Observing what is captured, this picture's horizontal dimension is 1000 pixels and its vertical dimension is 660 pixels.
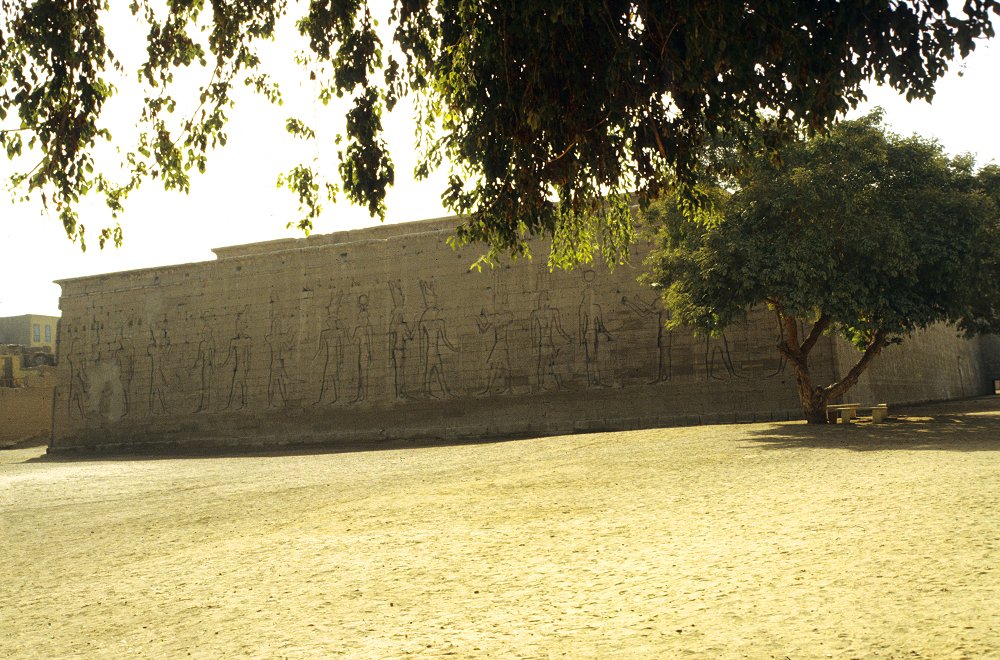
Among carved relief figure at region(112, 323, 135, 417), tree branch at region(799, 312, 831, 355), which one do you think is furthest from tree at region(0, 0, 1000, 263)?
carved relief figure at region(112, 323, 135, 417)

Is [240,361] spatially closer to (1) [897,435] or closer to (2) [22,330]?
(1) [897,435]

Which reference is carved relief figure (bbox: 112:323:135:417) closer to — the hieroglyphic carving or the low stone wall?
the low stone wall

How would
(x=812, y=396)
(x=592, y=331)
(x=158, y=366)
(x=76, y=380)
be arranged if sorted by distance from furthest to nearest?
(x=76, y=380)
(x=158, y=366)
(x=592, y=331)
(x=812, y=396)

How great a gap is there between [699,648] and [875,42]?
10.8 ft

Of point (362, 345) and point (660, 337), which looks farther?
point (362, 345)

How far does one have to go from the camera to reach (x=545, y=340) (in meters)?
24.1

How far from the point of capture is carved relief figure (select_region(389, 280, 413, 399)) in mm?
25797

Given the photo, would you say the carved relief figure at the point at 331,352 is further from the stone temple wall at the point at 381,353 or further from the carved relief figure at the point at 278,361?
the carved relief figure at the point at 278,361

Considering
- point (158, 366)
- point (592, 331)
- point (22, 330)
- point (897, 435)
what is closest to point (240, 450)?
point (158, 366)

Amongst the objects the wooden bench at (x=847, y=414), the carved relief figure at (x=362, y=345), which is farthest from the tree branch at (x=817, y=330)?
the carved relief figure at (x=362, y=345)

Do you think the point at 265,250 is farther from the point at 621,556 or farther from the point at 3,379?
the point at 621,556

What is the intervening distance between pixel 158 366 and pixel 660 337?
16.6 m

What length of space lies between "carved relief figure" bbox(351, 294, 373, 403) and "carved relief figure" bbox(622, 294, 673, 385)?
8.02m

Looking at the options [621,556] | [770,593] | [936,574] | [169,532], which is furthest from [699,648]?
[169,532]
